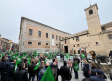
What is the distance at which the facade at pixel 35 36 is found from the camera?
55.5ft

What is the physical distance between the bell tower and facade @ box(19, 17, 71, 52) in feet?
49.0

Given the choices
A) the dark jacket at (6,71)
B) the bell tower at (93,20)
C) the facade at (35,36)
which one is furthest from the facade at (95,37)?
the dark jacket at (6,71)

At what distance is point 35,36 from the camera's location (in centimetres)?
1964

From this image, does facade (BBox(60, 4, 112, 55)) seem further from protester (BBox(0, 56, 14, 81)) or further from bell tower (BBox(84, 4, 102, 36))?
protester (BBox(0, 56, 14, 81))

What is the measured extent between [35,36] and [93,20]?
65.2ft

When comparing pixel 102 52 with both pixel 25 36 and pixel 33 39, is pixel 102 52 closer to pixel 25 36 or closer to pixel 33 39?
pixel 33 39

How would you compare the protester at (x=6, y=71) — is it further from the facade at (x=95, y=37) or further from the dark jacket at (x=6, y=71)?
the facade at (x=95, y=37)

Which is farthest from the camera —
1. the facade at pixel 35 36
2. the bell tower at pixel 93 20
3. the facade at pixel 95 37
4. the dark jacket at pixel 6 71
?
the facade at pixel 35 36

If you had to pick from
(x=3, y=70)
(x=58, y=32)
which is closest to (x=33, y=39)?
(x=58, y=32)

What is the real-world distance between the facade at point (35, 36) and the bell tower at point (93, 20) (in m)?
14.9

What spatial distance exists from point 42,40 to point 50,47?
16.1 ft

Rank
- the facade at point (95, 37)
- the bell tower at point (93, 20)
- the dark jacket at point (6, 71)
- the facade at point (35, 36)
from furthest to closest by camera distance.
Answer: the facade at point (35, 36)
the bell tower at point (93, 20)
the facade at point (95, 37)
the dark jacket at point (6, 71)

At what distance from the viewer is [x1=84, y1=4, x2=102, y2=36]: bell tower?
1546cm

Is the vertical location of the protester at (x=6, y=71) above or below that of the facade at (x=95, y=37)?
below
